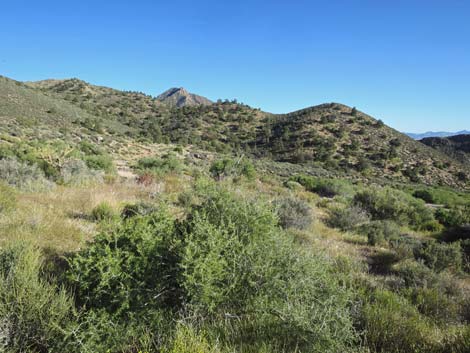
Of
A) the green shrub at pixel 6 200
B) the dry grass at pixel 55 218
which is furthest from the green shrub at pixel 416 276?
the green shrub at pixel 6 200

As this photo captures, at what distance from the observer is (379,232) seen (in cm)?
838

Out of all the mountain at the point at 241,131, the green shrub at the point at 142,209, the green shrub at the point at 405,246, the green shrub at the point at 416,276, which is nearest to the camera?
the green shrub at the point at 142,209

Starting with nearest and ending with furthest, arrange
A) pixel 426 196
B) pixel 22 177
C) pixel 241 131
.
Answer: pixel 22 177 < pixel 426 196 < pixel 241 131

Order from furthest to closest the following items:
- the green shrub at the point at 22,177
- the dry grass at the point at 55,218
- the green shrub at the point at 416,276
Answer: the green shrub at the point at 22,177 → the green shrub at the point at 416,276 → the dry grass at the point at 55,218

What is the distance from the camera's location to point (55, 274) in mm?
3529

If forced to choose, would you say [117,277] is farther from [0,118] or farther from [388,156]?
[388,156]

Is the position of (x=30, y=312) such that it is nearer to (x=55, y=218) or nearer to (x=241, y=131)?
(x=55, y=218)

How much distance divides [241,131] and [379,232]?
52.2 m

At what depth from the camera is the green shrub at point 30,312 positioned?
8.47 feet

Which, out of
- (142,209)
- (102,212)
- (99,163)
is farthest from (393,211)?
(99,163)

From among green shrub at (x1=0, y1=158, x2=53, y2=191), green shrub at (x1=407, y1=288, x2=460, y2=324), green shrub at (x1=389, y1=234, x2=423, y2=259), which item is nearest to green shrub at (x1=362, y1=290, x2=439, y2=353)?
green shrub at (x1=407, y1=288, x2=460, y2=324)

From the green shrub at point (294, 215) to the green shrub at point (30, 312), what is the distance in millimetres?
5658

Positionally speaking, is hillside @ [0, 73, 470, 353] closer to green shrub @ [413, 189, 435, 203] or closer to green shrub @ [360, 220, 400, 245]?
green shrub @ [360, 220, 400, 245]

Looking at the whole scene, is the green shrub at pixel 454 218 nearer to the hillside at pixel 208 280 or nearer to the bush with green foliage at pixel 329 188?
the hillside at pixel 208 280
